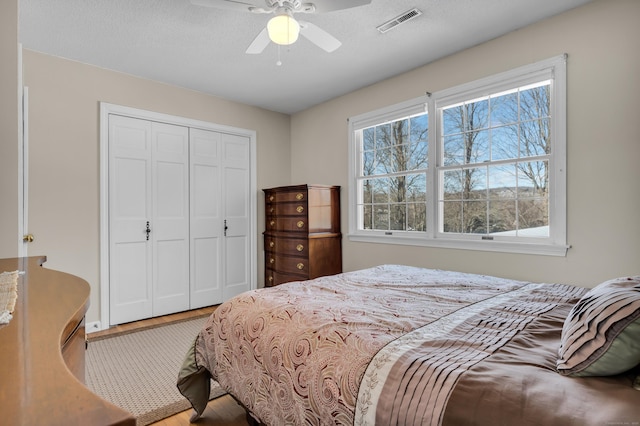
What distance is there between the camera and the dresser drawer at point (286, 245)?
3910 millimetres

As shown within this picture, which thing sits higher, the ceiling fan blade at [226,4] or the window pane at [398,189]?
the ceiling fan blade at [226,4]

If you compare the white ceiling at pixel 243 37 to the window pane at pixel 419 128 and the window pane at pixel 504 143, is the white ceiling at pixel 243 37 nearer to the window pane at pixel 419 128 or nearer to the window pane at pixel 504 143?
the window pane at pixel 419 128

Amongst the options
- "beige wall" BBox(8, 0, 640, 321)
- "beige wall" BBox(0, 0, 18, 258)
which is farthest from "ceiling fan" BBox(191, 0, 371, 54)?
"beige wall" BBox(8, 0, 640, 321)

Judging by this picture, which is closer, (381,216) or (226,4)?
(226,4)

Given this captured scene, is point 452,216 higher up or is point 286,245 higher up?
point 452,216

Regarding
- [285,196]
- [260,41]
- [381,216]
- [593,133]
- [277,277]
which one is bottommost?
[277,277]

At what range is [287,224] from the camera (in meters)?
4.14

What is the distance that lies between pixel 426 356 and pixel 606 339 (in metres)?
0.49

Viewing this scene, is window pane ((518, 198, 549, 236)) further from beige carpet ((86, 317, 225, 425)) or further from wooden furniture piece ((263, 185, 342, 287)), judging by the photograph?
beige carpet ((86, 317, 225, 425))

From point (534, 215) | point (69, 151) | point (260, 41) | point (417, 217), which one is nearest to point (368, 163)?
point (417, 217)

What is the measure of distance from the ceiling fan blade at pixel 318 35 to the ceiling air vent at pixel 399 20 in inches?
21.0

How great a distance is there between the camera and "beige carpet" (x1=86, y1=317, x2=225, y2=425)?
6.81 feet

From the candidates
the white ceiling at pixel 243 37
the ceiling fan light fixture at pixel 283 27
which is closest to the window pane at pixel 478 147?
the white ceiling at pixel 243 37

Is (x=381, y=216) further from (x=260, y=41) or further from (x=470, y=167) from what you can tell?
(x=260, y=41)
